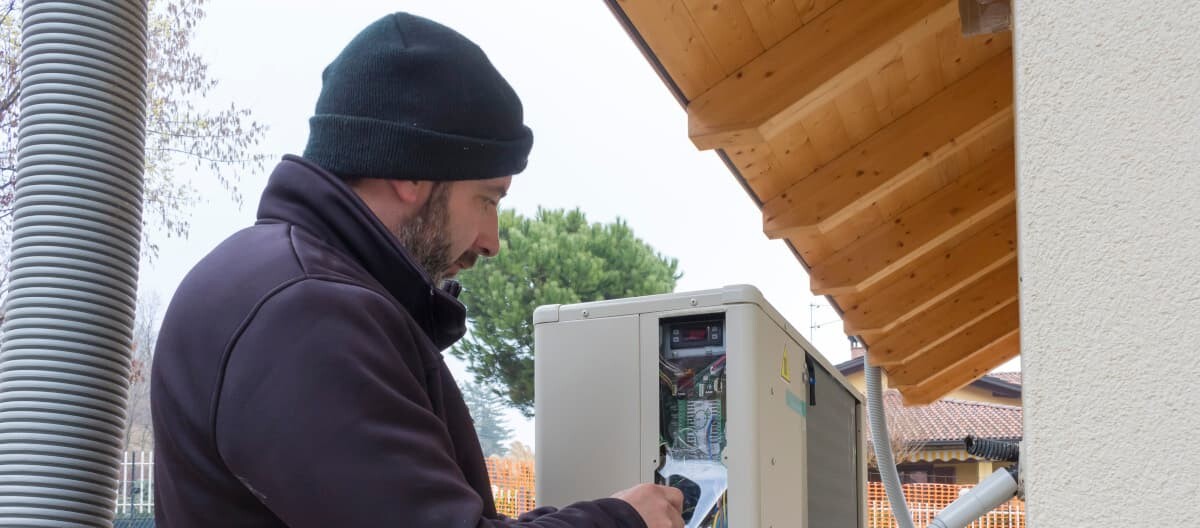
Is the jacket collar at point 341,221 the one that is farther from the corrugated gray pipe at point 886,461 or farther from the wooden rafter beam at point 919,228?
the corrugated gray pipe at point 886,461

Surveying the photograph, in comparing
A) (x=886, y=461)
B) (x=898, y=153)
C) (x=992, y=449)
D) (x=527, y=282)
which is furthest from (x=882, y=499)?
(x=992, y=449)

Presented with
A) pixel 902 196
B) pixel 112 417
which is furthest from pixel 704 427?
pixel 902 196

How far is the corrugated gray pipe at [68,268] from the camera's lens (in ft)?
4.76

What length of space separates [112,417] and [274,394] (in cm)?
75

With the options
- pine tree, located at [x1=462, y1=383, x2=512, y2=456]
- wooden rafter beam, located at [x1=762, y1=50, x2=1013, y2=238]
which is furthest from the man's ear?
pine tree, located at [x1=462, y1=383, x2=512, y2=456]

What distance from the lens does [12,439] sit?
1439 millimetres

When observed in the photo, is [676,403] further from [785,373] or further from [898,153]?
[898,153]

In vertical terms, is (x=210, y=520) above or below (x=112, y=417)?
below

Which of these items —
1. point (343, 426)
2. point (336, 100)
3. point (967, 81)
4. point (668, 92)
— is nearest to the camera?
point (343, 426)

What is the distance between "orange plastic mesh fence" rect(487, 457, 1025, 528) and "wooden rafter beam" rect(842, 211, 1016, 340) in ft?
35.1

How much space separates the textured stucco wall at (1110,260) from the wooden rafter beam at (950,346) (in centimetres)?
598

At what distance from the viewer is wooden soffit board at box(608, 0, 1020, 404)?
10.6ft

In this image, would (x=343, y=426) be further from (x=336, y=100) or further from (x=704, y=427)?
(x=704, y=427)

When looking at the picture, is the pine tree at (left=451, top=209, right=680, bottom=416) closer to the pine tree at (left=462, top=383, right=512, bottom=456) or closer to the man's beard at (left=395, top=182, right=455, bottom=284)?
the pine tree at (left=462, top=383, right=512, bottom=456)
